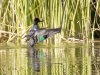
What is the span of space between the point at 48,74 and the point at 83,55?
254cm

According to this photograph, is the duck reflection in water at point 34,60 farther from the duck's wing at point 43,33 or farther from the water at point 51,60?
the duck's wing at point 43,33

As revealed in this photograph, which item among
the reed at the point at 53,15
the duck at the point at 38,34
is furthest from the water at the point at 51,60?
the reed at the point at 53,15

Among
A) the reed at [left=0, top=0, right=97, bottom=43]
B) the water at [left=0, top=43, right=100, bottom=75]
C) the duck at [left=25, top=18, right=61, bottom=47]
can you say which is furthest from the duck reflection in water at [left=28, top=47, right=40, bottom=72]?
the reed at [left=0, top=0, right=97, bottom=43]

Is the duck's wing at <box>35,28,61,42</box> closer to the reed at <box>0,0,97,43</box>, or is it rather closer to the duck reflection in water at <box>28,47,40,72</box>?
the duck reflection in water at <box>28,47,40,72</box>

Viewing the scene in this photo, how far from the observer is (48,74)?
20.8ft

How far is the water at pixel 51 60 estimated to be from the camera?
663cm

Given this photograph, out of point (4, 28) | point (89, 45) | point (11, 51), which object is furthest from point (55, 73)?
point (4, 28)

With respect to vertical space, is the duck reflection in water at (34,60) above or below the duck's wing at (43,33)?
below

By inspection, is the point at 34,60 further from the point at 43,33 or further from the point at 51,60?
the point at 43,33

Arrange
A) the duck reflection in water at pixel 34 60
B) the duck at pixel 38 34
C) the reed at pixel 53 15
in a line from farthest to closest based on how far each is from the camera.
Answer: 1. the reed at pixel 53 15
2. the duck at pixel 38 34
3. the duck reflection in water at pixel 34 60

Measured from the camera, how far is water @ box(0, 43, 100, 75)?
21.8 feet

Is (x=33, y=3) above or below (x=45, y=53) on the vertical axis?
above

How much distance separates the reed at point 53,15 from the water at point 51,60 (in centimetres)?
88

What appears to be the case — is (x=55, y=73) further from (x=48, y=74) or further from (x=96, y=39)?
(x=96, y=39)
